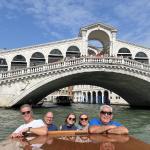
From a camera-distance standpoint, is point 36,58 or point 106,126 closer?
point 106,126

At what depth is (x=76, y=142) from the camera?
3.04 metres

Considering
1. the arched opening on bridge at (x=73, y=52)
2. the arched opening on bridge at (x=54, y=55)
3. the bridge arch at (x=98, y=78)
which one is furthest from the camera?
the arched opening on bridge at (x=73, y=52)

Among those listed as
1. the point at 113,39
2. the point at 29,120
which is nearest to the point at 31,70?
the point at 113,39

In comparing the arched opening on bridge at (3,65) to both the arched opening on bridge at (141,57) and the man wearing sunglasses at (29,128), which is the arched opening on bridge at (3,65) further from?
the man wearing sunglasses at (29,128)

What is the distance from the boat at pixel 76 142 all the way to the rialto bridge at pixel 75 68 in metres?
13.3

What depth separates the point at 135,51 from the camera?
2355 cm

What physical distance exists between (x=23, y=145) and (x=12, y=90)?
13.9m

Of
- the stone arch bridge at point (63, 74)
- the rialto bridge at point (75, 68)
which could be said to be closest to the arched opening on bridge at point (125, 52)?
the rialto bridge at point (75, 68)

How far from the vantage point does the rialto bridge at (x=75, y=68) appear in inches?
655

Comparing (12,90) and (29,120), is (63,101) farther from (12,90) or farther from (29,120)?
(29,120)

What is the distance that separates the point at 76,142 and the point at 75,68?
1425cm

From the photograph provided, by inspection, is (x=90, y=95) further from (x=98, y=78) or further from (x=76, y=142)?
(x=76, y=142)

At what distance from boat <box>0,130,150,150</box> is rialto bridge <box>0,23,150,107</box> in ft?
43.6

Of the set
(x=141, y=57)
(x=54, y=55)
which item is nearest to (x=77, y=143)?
(x=54, y=55)
